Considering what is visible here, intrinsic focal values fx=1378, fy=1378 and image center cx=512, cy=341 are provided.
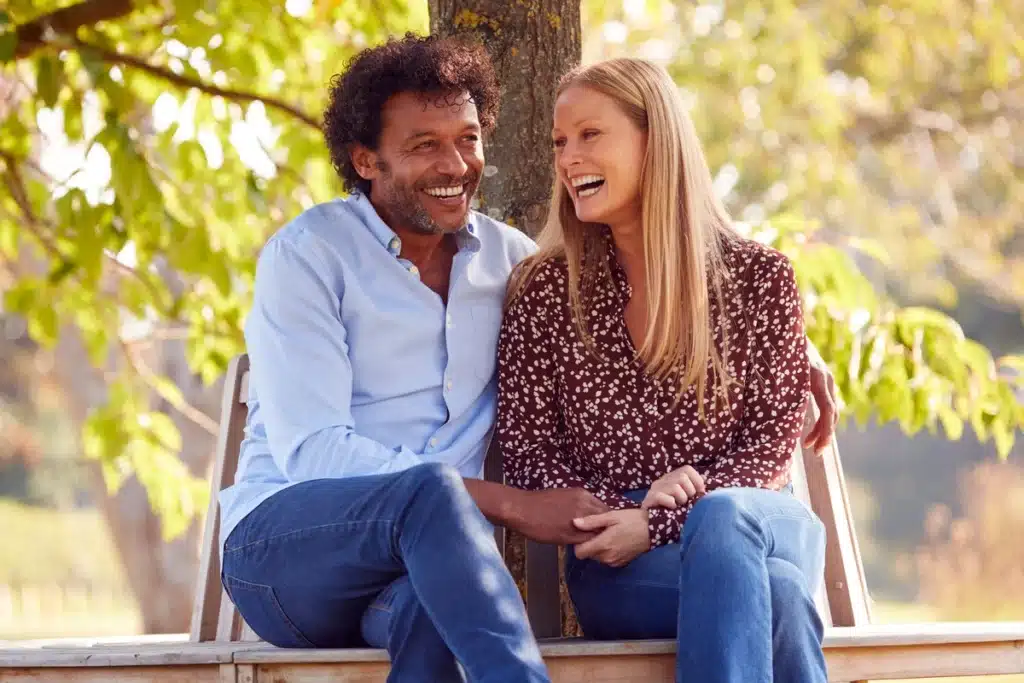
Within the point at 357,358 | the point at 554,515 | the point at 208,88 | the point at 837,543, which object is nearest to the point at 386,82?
the point at 357,358

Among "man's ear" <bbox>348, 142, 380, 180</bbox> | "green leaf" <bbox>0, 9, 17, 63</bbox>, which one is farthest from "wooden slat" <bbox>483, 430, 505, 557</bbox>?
"green leaf" <bbox>0, 9, 17, 63</bbox>

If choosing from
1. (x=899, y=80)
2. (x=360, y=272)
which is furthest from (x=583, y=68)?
(x=899, y=80)

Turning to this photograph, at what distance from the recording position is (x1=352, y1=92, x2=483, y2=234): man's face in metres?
3.14

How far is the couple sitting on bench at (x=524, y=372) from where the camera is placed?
268 centimetres

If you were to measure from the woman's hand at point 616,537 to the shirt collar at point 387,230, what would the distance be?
0.73m

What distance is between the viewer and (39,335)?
18.2 feet

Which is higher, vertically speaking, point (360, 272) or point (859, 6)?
point (859, 6)

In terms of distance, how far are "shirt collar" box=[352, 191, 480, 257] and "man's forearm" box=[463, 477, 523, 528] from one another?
579 mm

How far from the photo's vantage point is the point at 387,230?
3121mm

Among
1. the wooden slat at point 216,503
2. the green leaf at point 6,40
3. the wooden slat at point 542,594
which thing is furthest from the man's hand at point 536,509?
the green leaf at point 6,40

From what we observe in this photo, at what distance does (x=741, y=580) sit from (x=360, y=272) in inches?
43.4

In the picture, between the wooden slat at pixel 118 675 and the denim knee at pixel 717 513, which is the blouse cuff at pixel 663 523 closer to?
the denim knee at pixel 717 513

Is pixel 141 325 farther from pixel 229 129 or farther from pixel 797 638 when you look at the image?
pixel 797 638

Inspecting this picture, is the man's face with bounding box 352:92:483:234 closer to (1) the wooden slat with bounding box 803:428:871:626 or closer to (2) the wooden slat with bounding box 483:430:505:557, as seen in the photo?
(2) the wooden slat with bounding box 483:430:505:557
